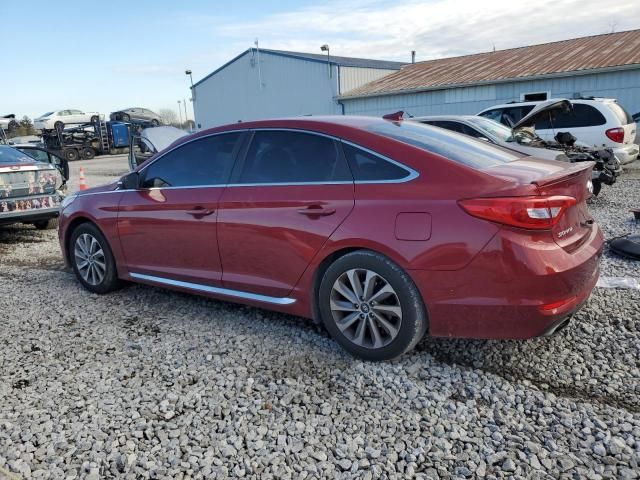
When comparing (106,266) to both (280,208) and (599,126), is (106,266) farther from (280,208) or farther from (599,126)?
(599,126)

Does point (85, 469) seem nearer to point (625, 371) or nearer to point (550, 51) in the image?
point (625, 371)

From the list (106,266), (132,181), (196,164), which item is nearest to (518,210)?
(196,164)

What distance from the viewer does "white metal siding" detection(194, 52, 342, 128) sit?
89.2ft

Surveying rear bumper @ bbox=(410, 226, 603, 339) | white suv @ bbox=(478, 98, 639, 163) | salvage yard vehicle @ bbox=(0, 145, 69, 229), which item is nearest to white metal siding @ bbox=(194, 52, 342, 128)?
white suv @ bbox=(478, 98, 639, 163)

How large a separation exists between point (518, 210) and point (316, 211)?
124cm

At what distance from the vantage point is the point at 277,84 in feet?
97.8

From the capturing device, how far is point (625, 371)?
123 inches

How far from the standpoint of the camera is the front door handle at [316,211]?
337 centimetres

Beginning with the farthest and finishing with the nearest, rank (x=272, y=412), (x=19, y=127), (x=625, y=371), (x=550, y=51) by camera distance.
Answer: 1. (x=19, y=127)
2. (x=550, y=51)
3. (x=625, y=371)
4. (x=272, y=412)

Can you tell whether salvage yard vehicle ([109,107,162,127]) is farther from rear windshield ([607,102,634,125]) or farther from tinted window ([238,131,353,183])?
tinted window ([238,131,353,183])

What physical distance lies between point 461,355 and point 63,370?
2655 millimetres

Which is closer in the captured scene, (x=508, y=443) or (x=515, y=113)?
(x=508, y=443)

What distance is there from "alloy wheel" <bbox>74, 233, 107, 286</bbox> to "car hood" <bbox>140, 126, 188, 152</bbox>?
18.3 feet

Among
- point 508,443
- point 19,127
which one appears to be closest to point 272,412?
point 508,443
